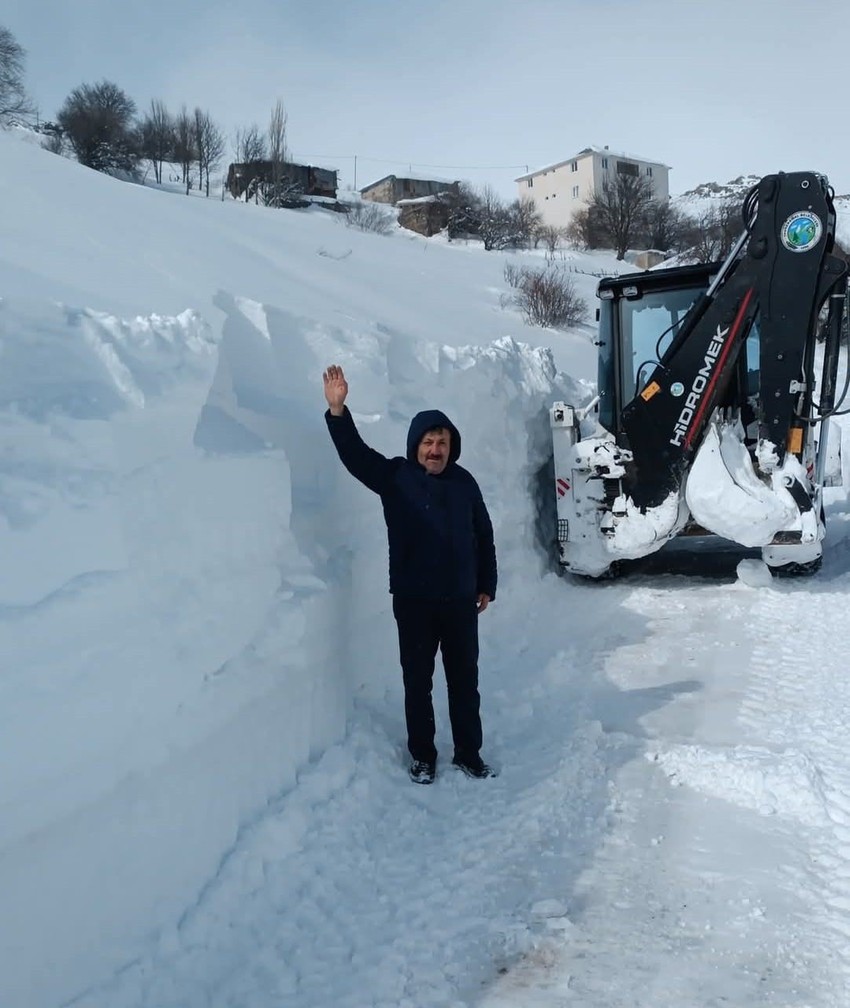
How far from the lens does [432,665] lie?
4.00 meters

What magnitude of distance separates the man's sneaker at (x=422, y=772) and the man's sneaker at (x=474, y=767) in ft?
0.39

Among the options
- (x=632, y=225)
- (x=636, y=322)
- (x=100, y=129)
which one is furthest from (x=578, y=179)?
(x=636, y=322)

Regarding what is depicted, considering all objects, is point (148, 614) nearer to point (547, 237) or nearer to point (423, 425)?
point (423, 425)

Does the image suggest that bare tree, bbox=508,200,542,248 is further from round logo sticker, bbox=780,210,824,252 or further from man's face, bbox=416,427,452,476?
man's face, bbox=416,427,452,476

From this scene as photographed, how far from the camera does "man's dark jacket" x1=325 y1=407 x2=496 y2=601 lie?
3.89 m

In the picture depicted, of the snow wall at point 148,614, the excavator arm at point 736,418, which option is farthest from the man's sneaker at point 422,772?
the excavator arm at point 736,418

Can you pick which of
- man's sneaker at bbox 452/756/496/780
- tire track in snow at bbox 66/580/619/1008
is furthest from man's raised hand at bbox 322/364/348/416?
man's sneaker at bbox 452/756/496/780

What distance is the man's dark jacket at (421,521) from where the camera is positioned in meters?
3.89

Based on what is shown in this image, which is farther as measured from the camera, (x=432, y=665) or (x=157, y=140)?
(x=157, y=140)

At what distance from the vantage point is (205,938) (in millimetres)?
2721

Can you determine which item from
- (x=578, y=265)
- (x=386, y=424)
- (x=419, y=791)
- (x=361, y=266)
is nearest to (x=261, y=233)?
(x=361, y=266)

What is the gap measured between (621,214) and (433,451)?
43608 millimetres

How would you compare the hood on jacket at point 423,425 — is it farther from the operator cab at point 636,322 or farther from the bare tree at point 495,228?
the bare tree at point 495,228

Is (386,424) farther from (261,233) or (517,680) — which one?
(261,233)
